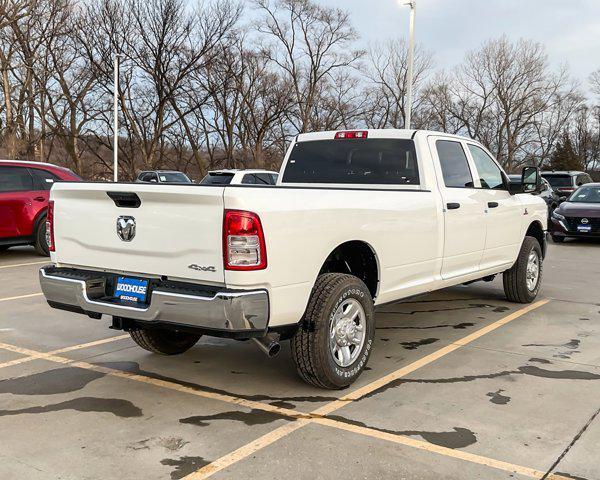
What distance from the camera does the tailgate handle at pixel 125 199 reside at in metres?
3.96

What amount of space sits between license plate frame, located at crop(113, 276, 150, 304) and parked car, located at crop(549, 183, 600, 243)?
44.1 ft

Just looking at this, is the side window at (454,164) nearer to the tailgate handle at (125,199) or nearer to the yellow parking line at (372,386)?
the yellow parking line at (372,386)

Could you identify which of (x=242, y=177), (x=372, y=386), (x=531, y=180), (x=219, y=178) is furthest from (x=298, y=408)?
(x=219, y=178)

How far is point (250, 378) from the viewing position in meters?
4.68

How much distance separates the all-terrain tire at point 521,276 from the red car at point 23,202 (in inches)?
322

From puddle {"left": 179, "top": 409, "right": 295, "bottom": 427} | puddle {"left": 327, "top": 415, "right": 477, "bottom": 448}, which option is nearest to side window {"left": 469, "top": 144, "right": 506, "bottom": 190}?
puddle {"left": 327, "top": 415, "right": 477, "bottom": 448}

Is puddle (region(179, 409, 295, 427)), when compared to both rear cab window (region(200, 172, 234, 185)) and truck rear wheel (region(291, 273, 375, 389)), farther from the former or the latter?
rear cab window (region(200, 172, 234, 185))

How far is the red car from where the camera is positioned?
10688 mm

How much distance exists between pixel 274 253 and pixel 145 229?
89 cm

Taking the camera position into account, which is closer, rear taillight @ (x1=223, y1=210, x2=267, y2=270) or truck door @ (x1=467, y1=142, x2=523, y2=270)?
rear taillight @ (x1=223, y1=210, x2=267, y2=270)

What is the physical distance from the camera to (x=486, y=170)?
6609mm

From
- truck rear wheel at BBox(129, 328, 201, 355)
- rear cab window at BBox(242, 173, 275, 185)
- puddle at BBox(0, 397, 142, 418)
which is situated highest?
rear cab window at BBox(242, 173, 275, 185)

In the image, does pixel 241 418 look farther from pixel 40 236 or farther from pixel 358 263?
pixel 40 236

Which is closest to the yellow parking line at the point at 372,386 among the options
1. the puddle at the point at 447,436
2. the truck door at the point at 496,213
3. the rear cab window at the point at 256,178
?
the puddle at the point at 447,436
